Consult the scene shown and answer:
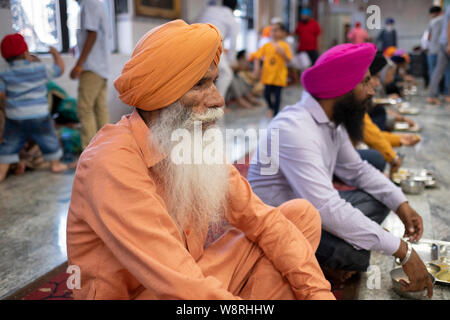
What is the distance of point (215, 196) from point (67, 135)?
3317 mm

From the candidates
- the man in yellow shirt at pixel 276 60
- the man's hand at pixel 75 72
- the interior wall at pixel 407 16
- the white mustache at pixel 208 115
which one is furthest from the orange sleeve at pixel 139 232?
the interior wall at pixel 407 16

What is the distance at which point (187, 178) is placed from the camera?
1236 millimetres

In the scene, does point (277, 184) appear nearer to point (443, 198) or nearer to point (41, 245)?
point (41, 245)

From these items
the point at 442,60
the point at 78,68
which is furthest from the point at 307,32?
the point at 78,68

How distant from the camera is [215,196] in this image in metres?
1.31

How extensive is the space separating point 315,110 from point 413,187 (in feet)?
4.38

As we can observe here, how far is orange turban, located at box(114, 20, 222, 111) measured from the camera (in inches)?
45.2

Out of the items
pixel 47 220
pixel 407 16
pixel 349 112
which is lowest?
pixel 47 220

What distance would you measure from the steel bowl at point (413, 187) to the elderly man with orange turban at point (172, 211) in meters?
1.67

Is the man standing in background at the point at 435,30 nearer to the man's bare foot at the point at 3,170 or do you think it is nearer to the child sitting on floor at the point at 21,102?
the child sitting on floor at the point at 21,102

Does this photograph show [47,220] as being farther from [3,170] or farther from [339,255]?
[339,255]
